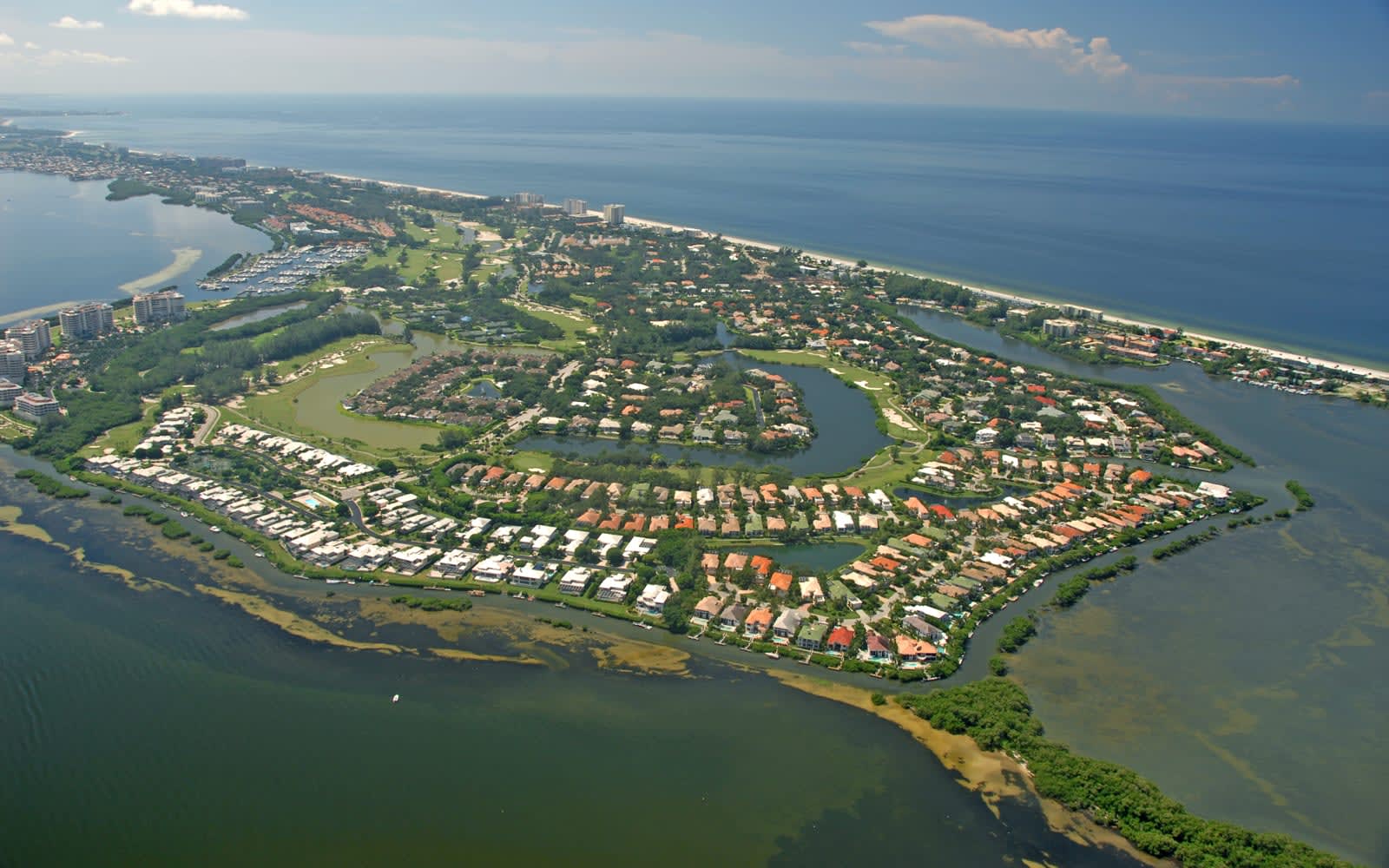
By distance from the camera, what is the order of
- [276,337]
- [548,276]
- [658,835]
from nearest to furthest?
1. [658,835]
2. [276,337]
3. [548,276]

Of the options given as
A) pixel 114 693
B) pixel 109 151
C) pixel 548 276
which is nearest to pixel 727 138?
pixel 109 151

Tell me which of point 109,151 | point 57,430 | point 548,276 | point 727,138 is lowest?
point 57,430

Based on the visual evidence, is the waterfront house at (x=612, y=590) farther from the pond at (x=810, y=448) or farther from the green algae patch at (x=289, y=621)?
the pond at (x=810, y=448)

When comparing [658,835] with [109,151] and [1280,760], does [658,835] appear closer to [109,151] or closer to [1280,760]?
[1280,760]

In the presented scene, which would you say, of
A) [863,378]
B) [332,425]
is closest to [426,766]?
[332,425]

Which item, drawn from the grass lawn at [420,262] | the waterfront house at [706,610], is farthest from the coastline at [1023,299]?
the waterfront house at [706,610]

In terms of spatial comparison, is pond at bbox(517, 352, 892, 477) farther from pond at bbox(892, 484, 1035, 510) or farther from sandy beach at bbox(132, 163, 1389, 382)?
sandy beach at bbox(132, 163, 1389, 382)

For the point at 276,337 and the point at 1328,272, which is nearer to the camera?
the point at 276,337
